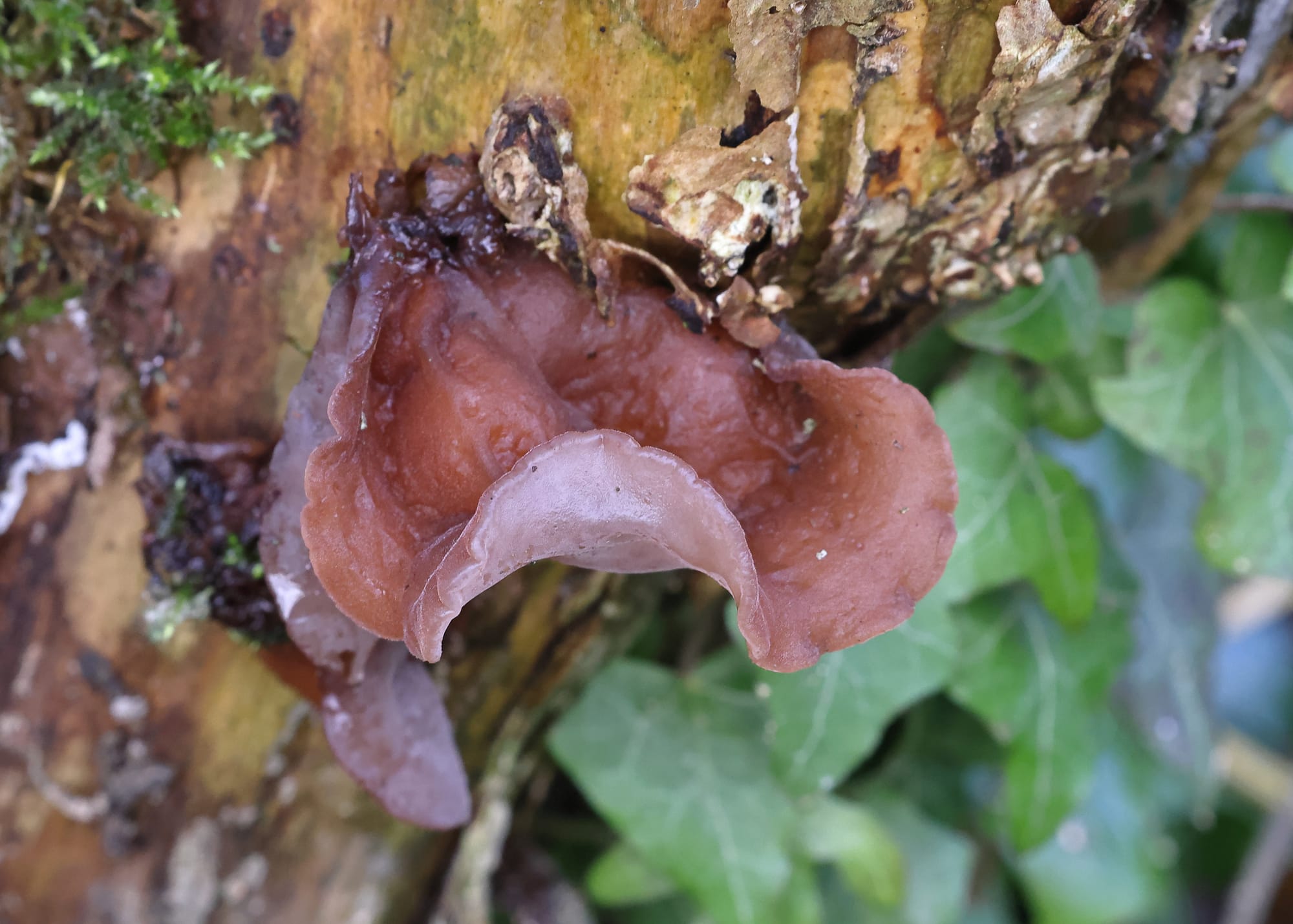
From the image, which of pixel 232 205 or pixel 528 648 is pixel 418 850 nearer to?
pixel 528 648

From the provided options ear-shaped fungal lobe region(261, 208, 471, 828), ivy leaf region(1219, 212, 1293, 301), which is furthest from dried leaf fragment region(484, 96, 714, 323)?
ivy leaf region(1219, 212, 1293, 301)

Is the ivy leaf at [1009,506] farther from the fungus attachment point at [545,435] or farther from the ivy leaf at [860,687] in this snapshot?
the fungus attachment point at [545,435]

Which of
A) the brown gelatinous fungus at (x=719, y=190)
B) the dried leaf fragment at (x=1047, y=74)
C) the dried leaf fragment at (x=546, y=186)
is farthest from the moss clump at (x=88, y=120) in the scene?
the dried leaf fragment at (x=1047, y=74)

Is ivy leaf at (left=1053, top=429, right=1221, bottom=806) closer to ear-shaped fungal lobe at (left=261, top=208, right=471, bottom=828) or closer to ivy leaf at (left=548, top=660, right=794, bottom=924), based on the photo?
ivy leaf at (left=548, top=660, right=794, bottom=924)

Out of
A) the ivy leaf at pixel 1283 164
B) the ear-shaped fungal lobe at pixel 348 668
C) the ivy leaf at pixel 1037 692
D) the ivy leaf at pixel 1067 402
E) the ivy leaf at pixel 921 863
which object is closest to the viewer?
the ear-shaped fungal lobe at pixel 348 668

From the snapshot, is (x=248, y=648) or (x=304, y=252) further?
(x=248, y=648)

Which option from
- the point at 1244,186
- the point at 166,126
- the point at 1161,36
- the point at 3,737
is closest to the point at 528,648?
the point at 3,737

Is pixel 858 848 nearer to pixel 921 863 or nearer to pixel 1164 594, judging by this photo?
pixel 921 863
